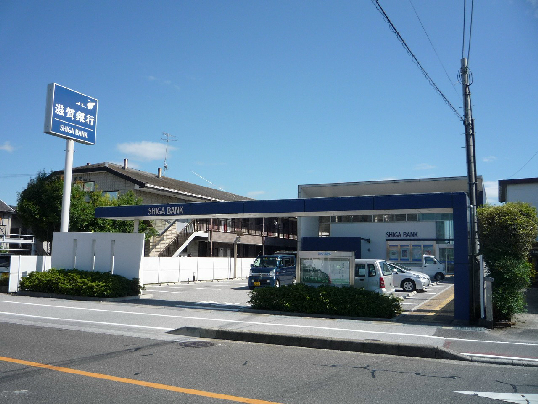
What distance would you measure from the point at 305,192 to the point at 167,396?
37.8 m

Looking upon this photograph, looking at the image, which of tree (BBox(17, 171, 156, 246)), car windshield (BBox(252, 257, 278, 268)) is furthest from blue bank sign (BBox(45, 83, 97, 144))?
car windshield (BBox(252, 257, 278, 268))

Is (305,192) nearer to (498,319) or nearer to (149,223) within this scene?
(149,223)

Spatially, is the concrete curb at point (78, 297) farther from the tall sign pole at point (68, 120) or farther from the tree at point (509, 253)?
the tree at point (509, 253)

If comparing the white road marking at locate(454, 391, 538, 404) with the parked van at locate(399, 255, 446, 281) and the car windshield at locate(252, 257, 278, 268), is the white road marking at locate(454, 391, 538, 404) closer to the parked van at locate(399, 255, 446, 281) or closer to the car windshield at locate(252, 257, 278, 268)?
the car windshield at locate(252, 257, 278, 268)

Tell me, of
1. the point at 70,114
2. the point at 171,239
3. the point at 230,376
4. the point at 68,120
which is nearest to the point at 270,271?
the point at 68,120

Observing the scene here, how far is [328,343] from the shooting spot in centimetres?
1002

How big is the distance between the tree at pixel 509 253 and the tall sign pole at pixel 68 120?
17.5 meters

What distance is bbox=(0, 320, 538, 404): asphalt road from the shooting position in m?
6.12

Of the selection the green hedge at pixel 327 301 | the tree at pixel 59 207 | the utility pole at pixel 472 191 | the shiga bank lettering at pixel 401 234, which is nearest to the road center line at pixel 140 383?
the green hedge at pixel 327 301

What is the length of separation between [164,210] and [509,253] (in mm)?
11943

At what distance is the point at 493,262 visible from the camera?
43.1 feet

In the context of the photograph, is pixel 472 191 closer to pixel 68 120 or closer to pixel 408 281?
pixel 408 281

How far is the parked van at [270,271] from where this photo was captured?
80.5ft

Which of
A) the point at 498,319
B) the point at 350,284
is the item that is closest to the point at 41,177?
the point at 350,284
